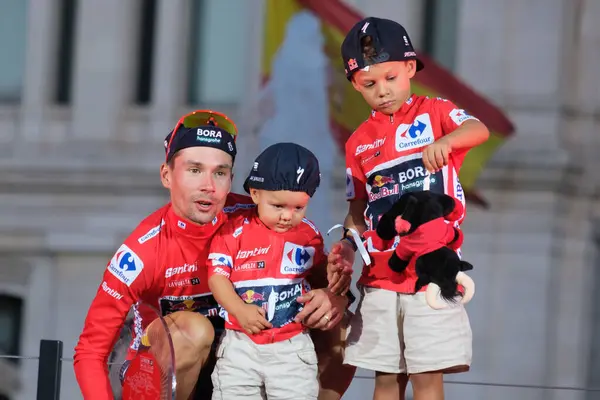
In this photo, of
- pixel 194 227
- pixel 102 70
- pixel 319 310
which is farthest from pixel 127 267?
pixel 102 70

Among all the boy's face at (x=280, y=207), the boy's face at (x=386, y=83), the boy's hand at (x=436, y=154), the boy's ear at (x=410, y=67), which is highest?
the boy's ear at (x=410, y=67)

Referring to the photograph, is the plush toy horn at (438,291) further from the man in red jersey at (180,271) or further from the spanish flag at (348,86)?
the spanish flag at (348,86)

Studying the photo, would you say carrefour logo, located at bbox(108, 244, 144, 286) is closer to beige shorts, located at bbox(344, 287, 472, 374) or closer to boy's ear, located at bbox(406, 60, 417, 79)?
beige shorts, located at bbox(344, 287, 472, 374)

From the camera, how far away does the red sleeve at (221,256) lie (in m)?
4.48

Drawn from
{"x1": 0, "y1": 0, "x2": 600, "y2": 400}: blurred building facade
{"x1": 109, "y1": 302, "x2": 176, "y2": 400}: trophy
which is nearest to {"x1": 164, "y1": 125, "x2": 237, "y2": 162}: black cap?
{"x1": 109, "y1": 302, "x2": 176, "y2": 400}: trophy

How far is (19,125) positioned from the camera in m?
14.0

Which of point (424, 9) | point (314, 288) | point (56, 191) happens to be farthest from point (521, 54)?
point (314, 288)

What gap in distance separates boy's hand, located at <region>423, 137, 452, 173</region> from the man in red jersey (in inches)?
24.0

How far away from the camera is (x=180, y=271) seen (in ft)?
15.6

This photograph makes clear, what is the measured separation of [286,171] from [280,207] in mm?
135

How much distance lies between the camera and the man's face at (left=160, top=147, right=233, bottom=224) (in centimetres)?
466

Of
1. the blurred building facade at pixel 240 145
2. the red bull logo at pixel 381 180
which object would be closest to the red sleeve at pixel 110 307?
the red bull logo at pixel 381 180

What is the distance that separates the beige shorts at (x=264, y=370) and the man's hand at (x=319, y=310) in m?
0.10

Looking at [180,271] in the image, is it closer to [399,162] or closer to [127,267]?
[127,267]
